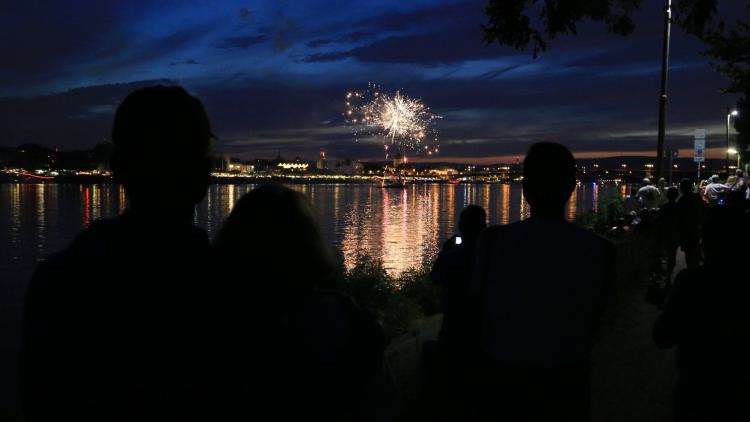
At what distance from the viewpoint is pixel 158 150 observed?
1661mm

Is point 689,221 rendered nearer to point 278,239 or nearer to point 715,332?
point 715,332

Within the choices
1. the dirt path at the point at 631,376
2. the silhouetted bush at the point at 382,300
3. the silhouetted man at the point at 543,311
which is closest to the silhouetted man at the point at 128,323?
the silhouetted man at the point at 543,311

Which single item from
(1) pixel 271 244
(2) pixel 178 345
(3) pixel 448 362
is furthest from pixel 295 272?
(3) pixel 448 362

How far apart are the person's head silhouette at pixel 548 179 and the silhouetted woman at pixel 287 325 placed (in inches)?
58.7

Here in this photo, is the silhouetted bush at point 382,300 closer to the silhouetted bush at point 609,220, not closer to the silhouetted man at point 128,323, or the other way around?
the silhouetted bush at point 609,220

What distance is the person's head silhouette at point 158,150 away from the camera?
5.44 feet

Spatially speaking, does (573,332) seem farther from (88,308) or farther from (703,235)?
(88,308)

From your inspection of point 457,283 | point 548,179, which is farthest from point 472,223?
point 548,179

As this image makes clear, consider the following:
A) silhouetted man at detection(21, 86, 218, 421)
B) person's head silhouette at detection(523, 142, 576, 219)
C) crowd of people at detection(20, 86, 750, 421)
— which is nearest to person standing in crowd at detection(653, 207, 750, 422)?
person's head silhouette at detection(523, 142, 576, 219)

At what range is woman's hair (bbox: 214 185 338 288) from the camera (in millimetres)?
1688

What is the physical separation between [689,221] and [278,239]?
1043cm

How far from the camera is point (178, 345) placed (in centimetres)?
152

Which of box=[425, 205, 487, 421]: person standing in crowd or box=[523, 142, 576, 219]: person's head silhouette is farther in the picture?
box=[425, 205, 487, 421]: person standing in crowd

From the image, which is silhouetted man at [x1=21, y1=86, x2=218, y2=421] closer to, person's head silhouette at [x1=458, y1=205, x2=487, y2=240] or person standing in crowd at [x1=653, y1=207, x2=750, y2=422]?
person standing in crowd at [x1=653, y1=207, x2=750, y2=422]
